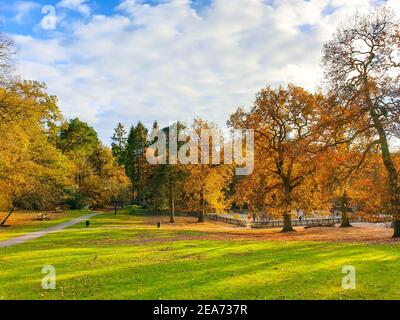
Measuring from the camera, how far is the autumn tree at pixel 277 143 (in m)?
33.8

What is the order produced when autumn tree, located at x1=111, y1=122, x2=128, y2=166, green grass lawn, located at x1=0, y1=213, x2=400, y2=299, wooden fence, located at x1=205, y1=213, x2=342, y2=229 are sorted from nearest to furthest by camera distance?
green grass lawn, located at x1=0, y1=213, x2=400, y2=299 → wooden fence, located at x1=205, y1=213, x2=342, y2=229 → autumn tree, located at x1=111, y1=122, x2=128, y2=166

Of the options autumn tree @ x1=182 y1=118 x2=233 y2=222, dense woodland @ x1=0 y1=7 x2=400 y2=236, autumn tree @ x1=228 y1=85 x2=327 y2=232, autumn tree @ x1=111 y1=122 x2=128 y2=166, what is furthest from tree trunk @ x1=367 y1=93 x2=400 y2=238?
autumn tree @ x1=111 y1=122 x2=128 y2=166

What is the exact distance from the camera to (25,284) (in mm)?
12477

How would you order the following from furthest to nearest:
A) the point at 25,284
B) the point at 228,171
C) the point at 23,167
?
the point at 228,171 → the point at 23,167 → the point at 25,284

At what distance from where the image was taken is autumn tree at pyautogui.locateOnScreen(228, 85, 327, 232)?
33.8m

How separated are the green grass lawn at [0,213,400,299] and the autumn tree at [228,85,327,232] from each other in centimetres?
1387

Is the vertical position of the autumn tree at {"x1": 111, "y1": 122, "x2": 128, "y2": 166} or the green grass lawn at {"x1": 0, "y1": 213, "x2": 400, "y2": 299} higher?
the autumn tree at {"x1": 111, "y1": 122, "x2": 128, "y2": 166}

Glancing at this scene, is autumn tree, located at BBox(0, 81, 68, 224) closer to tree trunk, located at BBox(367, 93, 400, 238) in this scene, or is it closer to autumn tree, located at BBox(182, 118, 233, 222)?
autumn tree, located at BBox(182, 118, 233, 222)

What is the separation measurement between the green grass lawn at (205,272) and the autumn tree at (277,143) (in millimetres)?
13875

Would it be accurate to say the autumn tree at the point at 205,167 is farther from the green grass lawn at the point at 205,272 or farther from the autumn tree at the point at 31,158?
the green grass lawn at the point at 205,272

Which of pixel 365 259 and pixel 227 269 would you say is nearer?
pixel 227 269

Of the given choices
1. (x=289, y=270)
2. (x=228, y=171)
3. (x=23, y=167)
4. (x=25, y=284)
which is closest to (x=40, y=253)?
(x=25, y=284)
